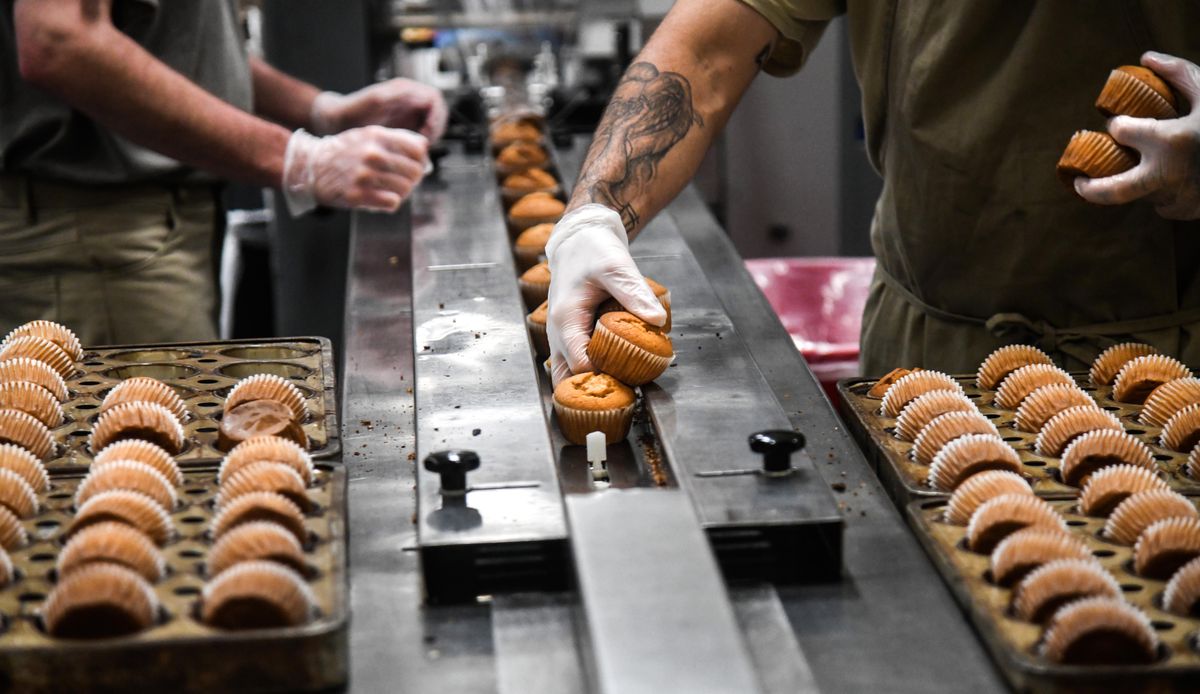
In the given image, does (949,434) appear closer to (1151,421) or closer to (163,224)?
(1151,421)

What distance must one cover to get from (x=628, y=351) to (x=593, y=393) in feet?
0.29

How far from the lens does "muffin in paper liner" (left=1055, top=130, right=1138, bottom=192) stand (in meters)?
1.85

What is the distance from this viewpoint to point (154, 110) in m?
2.72

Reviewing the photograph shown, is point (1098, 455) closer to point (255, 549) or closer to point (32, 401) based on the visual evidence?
point (255, 549)

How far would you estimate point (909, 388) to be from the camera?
1.82 meters

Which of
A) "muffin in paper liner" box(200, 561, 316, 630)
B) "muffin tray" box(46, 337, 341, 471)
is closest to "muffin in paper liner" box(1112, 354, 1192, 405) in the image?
"muffin tray" box(46, 337, 341, 471)

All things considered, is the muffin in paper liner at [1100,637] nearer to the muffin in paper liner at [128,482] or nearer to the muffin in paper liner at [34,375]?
the muffin in paper liner at [128,482]

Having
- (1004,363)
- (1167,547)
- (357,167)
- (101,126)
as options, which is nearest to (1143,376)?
(1004,363)

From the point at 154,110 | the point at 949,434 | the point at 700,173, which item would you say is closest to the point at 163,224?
the point at 154,110

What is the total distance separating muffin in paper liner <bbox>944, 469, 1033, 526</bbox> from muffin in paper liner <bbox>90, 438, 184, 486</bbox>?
3.04 ft

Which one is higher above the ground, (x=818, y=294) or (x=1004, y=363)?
(x=1004, y=363)

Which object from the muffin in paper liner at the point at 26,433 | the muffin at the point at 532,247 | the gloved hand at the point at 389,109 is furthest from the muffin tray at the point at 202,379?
the gloved hand at the point at 389,109

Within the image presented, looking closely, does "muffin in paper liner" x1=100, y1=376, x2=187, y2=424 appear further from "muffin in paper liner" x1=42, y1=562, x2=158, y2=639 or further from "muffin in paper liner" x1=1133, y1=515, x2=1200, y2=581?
"muffin in paper liner" x1=1133, y1=515, x2=1200, y2=581

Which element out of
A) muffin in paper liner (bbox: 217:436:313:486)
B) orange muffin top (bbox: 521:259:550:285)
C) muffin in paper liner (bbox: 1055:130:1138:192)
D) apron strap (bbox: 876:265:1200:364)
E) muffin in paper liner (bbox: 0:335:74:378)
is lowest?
apron strap (bbox: 876:265:1200:364)
